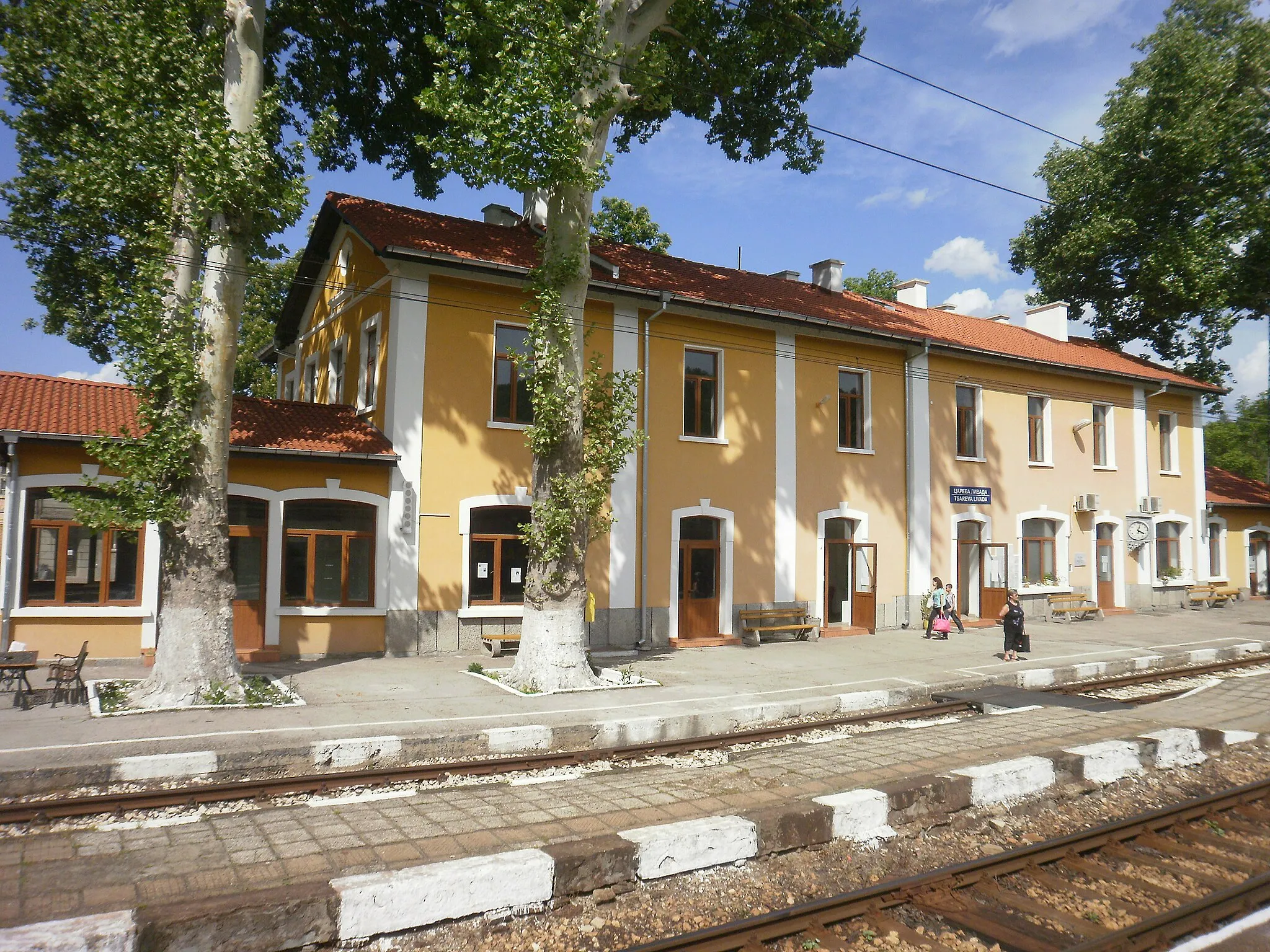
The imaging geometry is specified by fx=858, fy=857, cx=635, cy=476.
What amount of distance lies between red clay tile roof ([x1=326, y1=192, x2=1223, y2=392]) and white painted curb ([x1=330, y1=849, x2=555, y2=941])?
11.5 metres

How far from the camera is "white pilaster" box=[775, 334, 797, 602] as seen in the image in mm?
18484

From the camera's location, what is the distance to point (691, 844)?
5.76 meters

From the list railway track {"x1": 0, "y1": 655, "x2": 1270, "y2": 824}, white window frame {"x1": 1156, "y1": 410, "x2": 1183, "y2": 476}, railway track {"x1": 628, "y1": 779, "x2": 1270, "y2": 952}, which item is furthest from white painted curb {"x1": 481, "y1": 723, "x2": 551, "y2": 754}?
white window frame {"x1": 1156, "y1": 410, "x2": 1183, "y2": 476}

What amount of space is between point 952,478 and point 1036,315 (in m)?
10.5

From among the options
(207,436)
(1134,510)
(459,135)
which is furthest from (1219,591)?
(207,436)

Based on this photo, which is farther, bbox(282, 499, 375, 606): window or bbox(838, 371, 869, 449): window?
bbox(838, 371, 869, 449): window

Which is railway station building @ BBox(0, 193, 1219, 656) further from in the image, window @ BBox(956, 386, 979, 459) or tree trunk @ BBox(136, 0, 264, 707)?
tree trunk @ BBox(136, 0, 264, 707)

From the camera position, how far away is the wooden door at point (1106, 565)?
2489 centimetres

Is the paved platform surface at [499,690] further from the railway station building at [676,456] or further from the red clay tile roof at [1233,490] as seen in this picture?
the red clay tile roof at [1233,490]

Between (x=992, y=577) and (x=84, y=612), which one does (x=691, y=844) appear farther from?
(x=992, y=577)

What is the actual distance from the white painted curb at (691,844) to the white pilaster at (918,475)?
1547 centimetres

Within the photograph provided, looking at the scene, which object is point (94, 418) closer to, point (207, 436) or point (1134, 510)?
point (207, 436)

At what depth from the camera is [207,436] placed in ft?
35.6

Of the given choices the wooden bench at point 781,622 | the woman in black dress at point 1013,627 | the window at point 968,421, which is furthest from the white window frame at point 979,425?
the wooden bench at point 781,622
